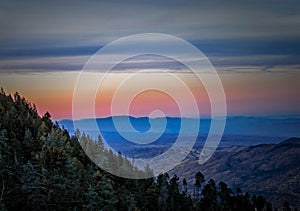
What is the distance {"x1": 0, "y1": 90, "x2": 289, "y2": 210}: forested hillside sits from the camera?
8888 centimetres

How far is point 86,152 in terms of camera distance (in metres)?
140

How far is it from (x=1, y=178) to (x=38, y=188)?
26.0 feet

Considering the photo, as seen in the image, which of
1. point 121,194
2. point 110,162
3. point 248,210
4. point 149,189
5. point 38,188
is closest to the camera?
point 38,188

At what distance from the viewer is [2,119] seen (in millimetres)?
133500

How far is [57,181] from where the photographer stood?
312ft

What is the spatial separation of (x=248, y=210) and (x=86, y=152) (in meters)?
72.2

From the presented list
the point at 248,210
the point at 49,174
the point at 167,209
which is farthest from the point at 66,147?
the point at 248,210

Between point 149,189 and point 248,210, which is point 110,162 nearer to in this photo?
point 149,189

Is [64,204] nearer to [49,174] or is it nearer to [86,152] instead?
[49,174]

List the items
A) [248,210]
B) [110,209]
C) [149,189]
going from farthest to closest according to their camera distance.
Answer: [248,210] < [149,189] < [110,209]

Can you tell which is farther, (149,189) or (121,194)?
(149,189)

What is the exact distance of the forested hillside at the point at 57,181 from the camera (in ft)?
292

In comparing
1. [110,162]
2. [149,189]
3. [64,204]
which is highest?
[110,162]

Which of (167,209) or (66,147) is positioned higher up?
(66,147)
